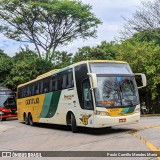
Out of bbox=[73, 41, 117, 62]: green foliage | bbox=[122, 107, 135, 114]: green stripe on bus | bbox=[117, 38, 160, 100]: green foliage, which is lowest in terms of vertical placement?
bbox=[122, 107, 135, 114]: green stripe on bus

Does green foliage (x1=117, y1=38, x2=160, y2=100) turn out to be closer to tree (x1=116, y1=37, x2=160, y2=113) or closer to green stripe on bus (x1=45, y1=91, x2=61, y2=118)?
tree (x1=116, y1=37, x2=160, y2=113)

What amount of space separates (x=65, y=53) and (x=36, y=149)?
2897cm

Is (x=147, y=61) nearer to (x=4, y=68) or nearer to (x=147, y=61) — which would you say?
(x=147, y=61)

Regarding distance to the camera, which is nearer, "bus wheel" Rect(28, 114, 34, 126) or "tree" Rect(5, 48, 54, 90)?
"bus wheel" Rect(28, 114, 34, 126)

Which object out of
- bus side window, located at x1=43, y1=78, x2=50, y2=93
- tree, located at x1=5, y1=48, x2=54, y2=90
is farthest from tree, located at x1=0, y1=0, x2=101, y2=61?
bus side window, located at x1=43, y1=78, x2=50, y2=93

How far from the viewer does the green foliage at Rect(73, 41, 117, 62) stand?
118 ft

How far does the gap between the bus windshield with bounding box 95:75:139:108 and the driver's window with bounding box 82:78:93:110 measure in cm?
46

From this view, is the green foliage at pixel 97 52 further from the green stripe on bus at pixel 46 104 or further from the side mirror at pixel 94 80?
the side mirror at pixel 94 80

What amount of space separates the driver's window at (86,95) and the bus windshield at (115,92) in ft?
1.50

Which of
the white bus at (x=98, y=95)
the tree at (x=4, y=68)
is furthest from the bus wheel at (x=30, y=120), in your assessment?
the tree at (x=4, y=68)

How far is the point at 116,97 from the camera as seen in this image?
14734 mm

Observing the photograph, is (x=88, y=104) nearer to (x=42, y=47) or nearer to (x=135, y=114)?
(x=135, y=114)

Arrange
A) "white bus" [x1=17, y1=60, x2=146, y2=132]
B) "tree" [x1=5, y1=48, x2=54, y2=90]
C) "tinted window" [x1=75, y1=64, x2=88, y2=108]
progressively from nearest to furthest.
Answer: "white bus" [x1=17, y1=60, x2=146, y2=132] < "tinted window" [x1=75, y1=64, x2=88, y2=108] < "tree" [x1=5, y1=48, x2=54, y2=90]

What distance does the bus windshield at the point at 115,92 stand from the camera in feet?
47.7
